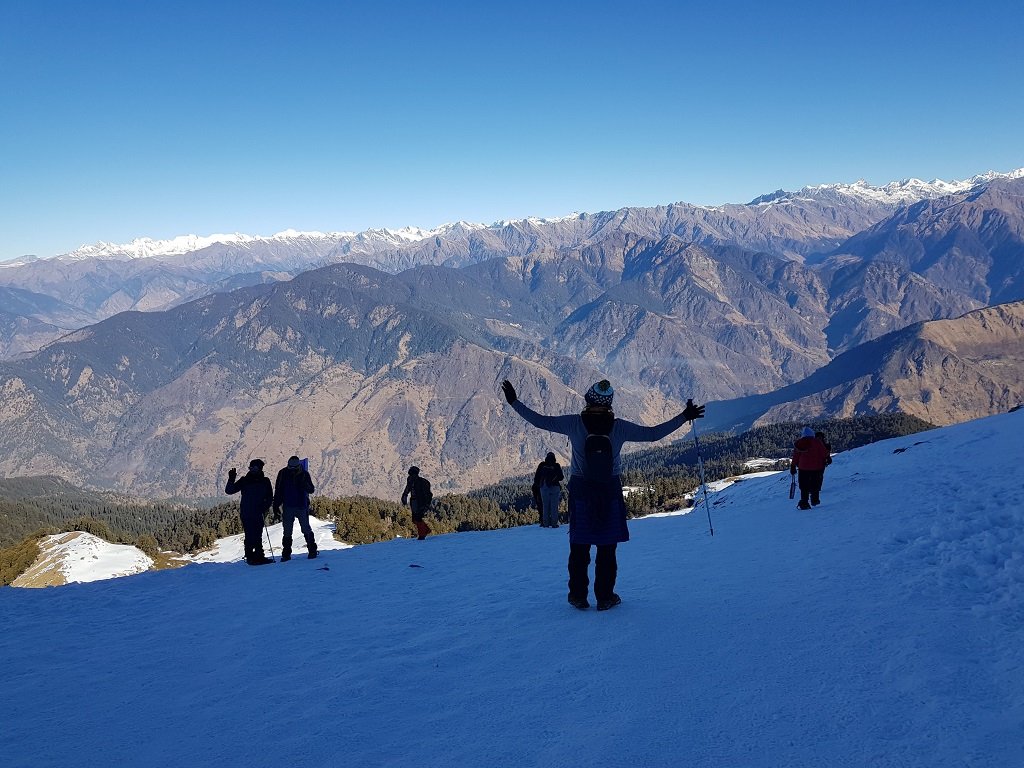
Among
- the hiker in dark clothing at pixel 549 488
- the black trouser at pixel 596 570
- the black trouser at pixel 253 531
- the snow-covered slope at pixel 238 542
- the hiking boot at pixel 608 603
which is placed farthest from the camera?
the snow-covered slope at pixel 238 542

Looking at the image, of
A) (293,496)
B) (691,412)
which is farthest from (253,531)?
(691,412)

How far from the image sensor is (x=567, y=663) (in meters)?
6.55

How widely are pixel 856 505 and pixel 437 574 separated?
35.4 ft

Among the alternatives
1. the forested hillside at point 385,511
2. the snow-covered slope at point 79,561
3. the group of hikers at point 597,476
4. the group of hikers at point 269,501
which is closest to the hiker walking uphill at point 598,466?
the group of hikers at point 597,476

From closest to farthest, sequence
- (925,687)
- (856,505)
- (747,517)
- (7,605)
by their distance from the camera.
A: (925,687)
(7,605)
(856,505)
(747,517)

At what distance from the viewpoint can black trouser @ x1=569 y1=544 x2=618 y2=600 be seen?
322 inches

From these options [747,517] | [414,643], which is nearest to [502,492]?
[747,517]

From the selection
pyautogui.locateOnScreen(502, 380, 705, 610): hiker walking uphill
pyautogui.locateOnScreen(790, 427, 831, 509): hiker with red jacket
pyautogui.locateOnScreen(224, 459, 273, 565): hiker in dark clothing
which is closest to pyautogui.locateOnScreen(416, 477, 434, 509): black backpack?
pyautogui.locateOnScreen(224, 459, 273, 565): hiker in dark clothing

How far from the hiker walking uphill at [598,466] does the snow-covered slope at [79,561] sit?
7573 centimetres

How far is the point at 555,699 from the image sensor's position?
5.71 m

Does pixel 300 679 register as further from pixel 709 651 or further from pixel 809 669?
pixel 809 669

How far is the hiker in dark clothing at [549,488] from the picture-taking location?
66.2 ft

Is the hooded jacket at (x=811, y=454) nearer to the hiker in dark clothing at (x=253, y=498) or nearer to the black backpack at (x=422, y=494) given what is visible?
the black backpack at (x=422, y=494)

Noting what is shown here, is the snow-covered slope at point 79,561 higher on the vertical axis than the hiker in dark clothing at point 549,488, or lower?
lower
